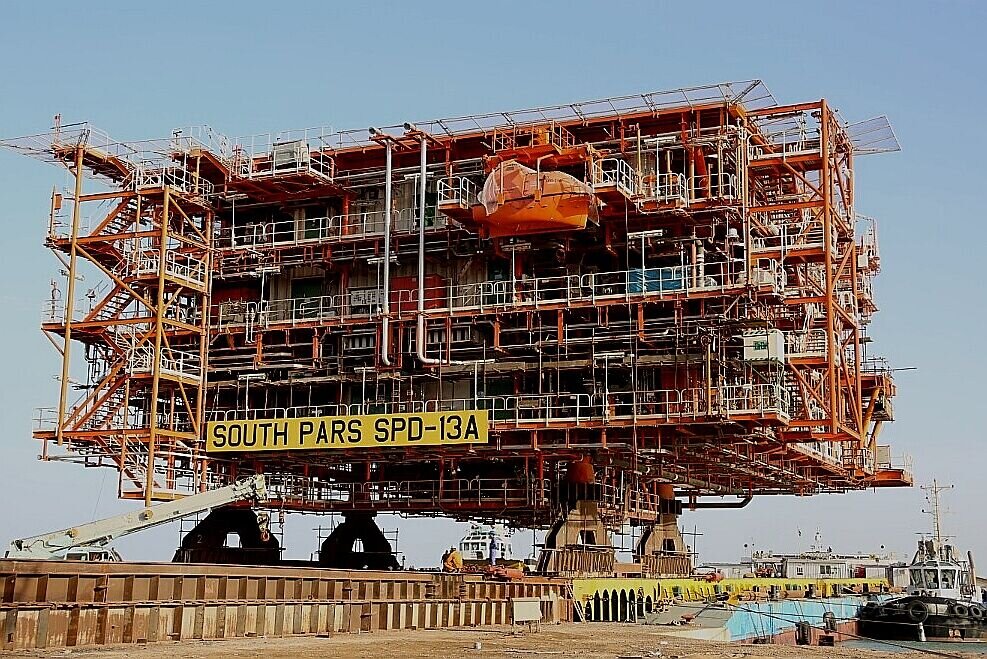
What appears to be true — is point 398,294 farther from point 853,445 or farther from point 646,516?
point 853,445

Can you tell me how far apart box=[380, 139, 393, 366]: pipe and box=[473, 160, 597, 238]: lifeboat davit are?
6.15m

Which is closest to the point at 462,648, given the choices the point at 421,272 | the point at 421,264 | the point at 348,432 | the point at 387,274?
the point at 348,432

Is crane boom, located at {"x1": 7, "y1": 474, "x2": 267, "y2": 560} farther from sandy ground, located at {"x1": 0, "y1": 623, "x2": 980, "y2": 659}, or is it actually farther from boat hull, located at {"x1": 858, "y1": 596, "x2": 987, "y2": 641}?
boat hull, located at {"x1": 858, "y1": 596, "x2": 987, "y2": 641}

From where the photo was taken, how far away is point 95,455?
58562mm

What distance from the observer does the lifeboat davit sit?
51531 mm

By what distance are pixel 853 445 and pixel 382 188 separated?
27107 millimetres

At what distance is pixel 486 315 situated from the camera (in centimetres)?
5562

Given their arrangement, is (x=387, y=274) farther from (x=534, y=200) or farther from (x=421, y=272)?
(x=534, y=200)

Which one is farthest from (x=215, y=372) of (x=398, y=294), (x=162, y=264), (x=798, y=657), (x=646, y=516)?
(x=798, y=657)

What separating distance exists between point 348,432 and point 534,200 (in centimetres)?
1310

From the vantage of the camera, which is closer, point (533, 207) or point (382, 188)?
point (533, 207)

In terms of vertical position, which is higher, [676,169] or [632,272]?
[676,169]

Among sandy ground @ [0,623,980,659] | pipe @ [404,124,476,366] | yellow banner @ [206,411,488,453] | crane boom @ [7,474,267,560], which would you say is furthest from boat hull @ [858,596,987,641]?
crane boom @ [7,474,267,560]

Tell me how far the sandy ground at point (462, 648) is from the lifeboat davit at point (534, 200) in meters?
19.2
